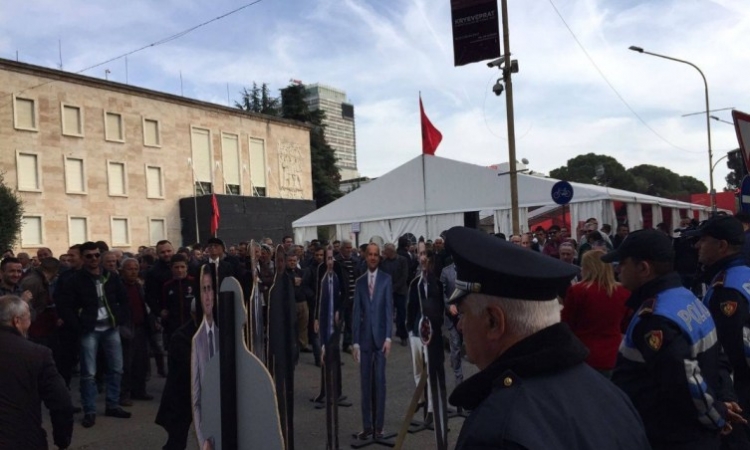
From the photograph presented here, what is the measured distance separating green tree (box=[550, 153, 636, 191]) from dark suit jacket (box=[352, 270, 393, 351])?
6884 cm

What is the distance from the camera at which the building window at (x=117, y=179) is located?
119ft

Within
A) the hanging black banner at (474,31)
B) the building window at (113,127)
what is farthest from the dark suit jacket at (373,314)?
the building window at (113,127)

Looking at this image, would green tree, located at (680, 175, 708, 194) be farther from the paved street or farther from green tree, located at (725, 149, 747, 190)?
the paved street

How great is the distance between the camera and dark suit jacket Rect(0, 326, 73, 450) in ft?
13.5

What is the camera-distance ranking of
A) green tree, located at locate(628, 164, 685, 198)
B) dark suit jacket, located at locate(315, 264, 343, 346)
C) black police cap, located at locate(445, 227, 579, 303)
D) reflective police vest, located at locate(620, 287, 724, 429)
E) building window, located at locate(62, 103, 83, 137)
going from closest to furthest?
black police cap, located at locate(445, 227, 579, 303) < reflective police vest, located at locate(620, 287, 724, 429) < dark suit jacket, located at locate(315, 264, 343, 346) < building window, located at locate(62, 103, 83, 137) < green tree, located at locate(628, 164, 685, 198)

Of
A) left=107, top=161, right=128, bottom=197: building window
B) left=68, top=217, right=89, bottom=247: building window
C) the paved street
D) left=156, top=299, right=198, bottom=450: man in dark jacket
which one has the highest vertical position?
left=107, top=161, right=128, bottom=197: building window

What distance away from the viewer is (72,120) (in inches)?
1361

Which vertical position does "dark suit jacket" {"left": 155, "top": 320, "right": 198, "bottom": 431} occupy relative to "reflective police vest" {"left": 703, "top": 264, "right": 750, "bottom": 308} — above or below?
below

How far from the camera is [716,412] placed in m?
2.89

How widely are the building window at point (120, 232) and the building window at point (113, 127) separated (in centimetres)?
461

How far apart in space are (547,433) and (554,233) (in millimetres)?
15627

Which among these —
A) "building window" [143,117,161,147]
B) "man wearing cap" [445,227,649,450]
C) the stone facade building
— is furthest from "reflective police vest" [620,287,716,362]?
"building window" [143,117,161,147]

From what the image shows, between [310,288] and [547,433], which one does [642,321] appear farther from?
[310,288]

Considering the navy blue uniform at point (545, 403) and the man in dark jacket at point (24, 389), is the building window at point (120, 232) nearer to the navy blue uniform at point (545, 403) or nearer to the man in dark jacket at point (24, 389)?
the man in dark jacket at point (24, 389)
